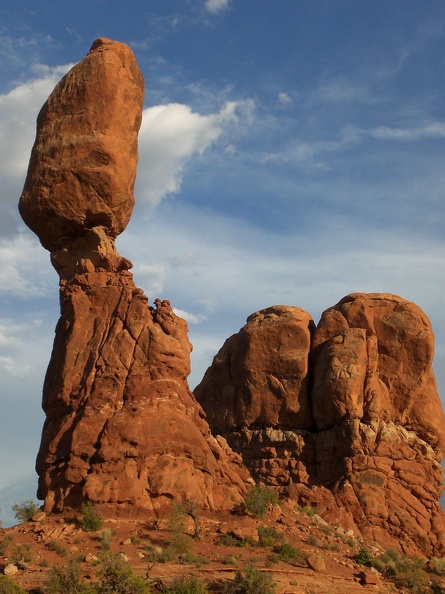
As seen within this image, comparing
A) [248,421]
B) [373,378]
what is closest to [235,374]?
[248,421]

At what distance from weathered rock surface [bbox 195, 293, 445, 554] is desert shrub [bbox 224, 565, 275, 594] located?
31.2 feet

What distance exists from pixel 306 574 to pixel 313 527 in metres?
3.97

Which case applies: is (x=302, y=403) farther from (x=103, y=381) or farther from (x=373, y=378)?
(x=103, y=381)

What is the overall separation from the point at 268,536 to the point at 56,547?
230 inches

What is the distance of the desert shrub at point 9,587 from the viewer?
20.8 metres

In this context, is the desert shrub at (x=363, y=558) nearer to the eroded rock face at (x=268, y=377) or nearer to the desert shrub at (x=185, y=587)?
the desert shrub at (x=185, y=587)

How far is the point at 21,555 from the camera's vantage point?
23500mm

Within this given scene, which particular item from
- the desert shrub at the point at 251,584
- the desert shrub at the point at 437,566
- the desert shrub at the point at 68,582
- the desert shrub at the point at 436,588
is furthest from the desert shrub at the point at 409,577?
the desert shrub at the point at 68,582

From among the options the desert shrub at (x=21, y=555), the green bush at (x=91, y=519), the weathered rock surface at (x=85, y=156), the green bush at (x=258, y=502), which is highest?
the weathered rock surface at (x=85, y=156)

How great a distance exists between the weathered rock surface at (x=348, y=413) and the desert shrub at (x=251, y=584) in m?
9.51

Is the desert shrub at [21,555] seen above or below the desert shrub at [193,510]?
below

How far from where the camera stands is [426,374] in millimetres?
37719

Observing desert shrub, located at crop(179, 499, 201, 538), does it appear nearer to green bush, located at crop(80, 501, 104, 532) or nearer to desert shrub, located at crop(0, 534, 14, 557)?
green bush, located at crop(80, 501, 104, 532)

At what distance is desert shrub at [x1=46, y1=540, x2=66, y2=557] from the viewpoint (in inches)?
942
